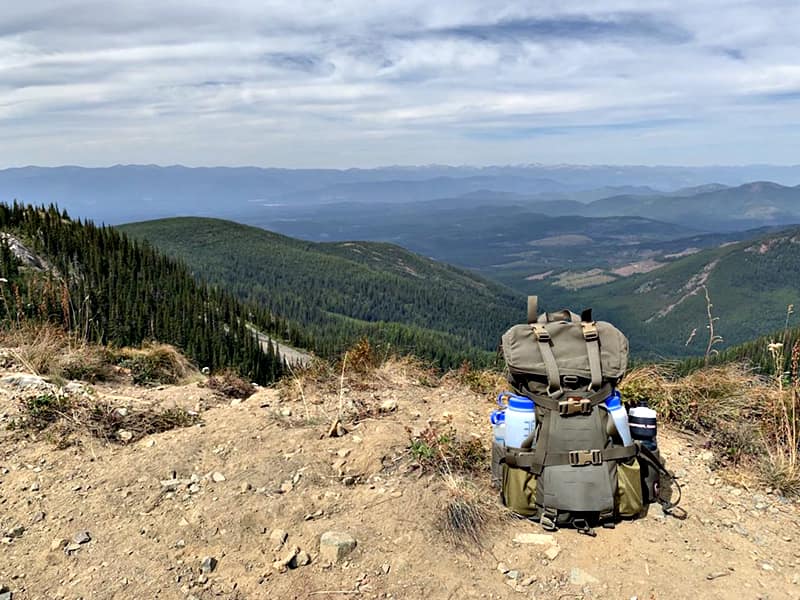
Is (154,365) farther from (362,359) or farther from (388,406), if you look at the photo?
(388,406)

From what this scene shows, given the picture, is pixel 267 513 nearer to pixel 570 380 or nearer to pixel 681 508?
pixel 570 380

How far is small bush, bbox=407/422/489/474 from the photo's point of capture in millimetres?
5107

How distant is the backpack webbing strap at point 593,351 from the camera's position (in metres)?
4.21

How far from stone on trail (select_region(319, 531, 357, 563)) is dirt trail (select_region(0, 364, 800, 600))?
0.07 meters

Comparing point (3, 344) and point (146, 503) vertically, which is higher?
point (3, 344)

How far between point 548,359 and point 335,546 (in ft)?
7.77

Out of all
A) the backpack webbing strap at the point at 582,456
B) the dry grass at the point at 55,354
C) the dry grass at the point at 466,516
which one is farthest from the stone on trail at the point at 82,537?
the dry grass at the point at 55,354

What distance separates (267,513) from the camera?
448 centimetres

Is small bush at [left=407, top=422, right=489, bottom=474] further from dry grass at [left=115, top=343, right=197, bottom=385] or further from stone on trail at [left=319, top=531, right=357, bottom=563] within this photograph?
dry grass at [left=115, top=343, right=197, bottom=385]

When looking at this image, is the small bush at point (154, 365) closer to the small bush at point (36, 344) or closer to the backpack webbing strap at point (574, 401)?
the small bush at point (36, 344)

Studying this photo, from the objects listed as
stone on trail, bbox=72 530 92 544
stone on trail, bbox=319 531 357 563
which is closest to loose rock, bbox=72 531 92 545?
stone on trail, bbox=72 530 92 544

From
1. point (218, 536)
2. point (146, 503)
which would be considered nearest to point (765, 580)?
point (218, 536)

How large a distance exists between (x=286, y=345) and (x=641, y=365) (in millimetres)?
46167

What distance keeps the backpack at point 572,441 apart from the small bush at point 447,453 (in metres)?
0.69
